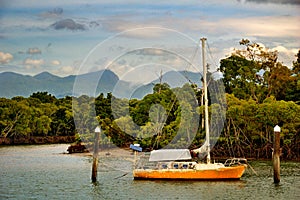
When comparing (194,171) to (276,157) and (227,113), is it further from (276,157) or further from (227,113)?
(227,113)

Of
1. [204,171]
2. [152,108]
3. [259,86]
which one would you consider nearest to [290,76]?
[259,86]

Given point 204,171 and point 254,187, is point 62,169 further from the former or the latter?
point 254,187

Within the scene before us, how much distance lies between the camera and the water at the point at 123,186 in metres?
31.1

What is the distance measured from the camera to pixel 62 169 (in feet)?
146

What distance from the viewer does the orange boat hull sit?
116 feet

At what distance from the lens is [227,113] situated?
5294cm

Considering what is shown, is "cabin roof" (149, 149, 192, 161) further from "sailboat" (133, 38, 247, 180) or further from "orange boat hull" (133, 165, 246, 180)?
"orange boat hull" (133, 165, 246, 180)

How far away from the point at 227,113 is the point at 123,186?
2051 cm

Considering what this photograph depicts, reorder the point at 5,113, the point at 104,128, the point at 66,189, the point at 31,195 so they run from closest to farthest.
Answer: the point at 31,195 < the point at 66,189 < the point at 104,128 < the point at 5,113

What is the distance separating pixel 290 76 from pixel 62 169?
80.4 ft

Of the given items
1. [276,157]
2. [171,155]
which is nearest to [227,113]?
[171,155]

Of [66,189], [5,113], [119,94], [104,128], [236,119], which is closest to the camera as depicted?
[66,189]

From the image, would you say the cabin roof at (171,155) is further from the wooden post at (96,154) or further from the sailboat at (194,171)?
the wooden post at (96,154)

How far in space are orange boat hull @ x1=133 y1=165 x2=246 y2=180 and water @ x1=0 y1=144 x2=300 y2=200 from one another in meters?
0.49
